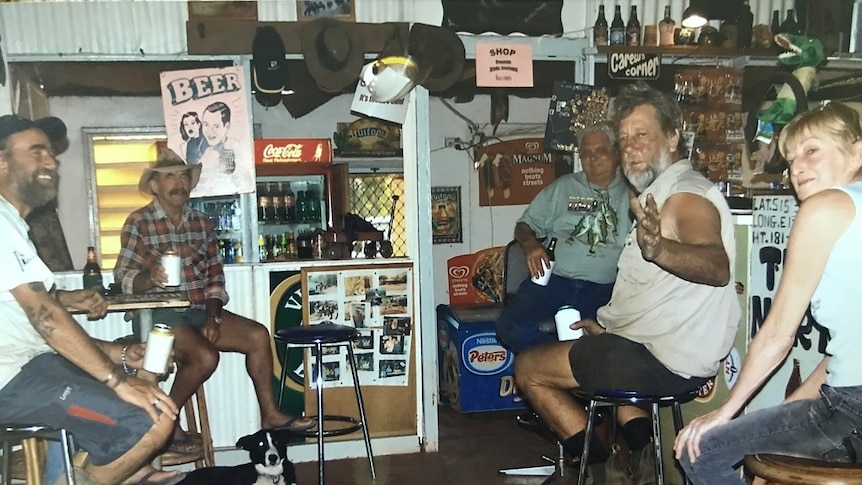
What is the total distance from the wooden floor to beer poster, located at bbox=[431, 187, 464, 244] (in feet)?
6.51

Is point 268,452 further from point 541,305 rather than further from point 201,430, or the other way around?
point 541,305

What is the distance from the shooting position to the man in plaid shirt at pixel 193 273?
10.9 ft

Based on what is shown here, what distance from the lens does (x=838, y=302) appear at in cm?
187

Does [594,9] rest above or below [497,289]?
above

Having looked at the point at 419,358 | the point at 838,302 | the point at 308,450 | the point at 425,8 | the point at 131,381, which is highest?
the point at 425,8

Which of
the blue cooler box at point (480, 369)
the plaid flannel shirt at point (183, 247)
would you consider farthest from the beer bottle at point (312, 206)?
the plaid flannel shirt at point (183, 247)

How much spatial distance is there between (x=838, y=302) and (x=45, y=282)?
2.39m

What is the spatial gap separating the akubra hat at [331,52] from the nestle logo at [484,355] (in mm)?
1790

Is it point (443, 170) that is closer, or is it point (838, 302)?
point (838, 302)

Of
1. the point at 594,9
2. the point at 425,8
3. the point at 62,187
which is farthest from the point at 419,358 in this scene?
the point at 62,187

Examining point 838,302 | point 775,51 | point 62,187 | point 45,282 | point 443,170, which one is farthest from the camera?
point 443,170

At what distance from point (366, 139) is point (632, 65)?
2547 mm

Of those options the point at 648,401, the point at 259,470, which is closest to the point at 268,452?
the point at 259,470

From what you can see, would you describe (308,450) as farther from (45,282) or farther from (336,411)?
(45,282)
